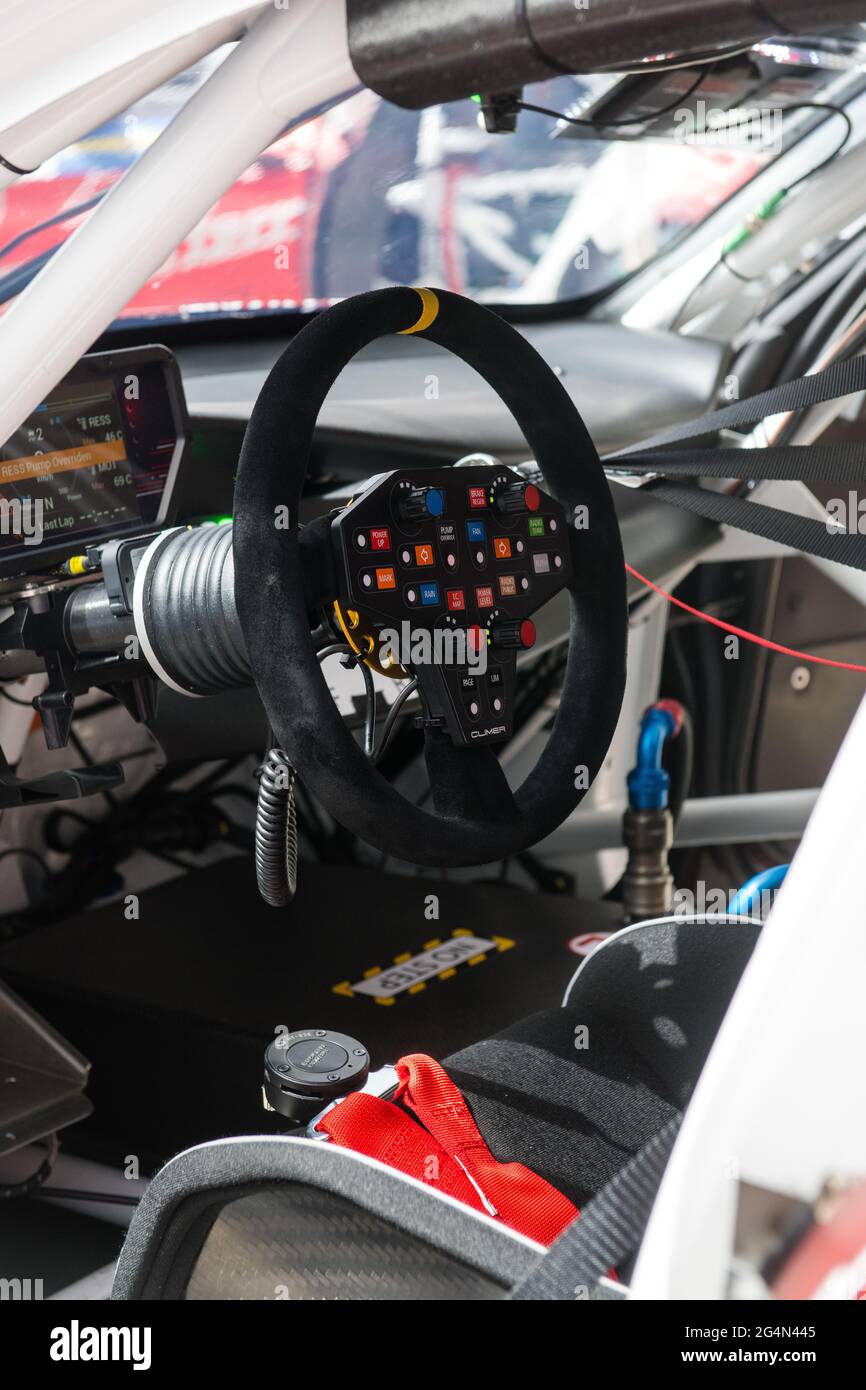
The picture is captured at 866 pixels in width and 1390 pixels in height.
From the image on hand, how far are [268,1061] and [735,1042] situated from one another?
575 millimetres

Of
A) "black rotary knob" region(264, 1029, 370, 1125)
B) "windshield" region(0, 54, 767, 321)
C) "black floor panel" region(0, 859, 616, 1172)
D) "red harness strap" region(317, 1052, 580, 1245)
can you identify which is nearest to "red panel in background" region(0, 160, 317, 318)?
"windshield" region(0, 54, 767, 321)

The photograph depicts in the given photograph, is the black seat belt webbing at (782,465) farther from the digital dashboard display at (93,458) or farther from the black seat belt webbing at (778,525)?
the digital dashboard display at (93,458)

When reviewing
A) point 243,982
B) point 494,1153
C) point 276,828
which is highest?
point 276,828

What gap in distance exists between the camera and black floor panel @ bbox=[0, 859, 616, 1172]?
1716mm

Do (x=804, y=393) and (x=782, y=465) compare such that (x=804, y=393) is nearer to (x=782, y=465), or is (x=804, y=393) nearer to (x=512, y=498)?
(x=782, y=465)

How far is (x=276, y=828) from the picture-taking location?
1.06m

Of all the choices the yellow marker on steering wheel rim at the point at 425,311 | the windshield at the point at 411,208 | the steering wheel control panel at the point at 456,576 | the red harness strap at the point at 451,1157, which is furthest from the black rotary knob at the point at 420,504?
the windshield at the point at 411,208

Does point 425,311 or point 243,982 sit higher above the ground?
point 425,311

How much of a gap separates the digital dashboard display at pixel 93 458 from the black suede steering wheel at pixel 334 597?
44 centimetres

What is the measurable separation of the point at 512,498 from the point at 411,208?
1429mm

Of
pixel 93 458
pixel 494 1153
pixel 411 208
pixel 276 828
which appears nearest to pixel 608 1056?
pixel 494 1153

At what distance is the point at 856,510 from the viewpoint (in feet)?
7.95

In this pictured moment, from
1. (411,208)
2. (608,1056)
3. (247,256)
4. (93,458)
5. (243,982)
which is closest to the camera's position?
(608,1056)

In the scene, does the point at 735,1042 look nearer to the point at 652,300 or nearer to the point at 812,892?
the point at 812,892
